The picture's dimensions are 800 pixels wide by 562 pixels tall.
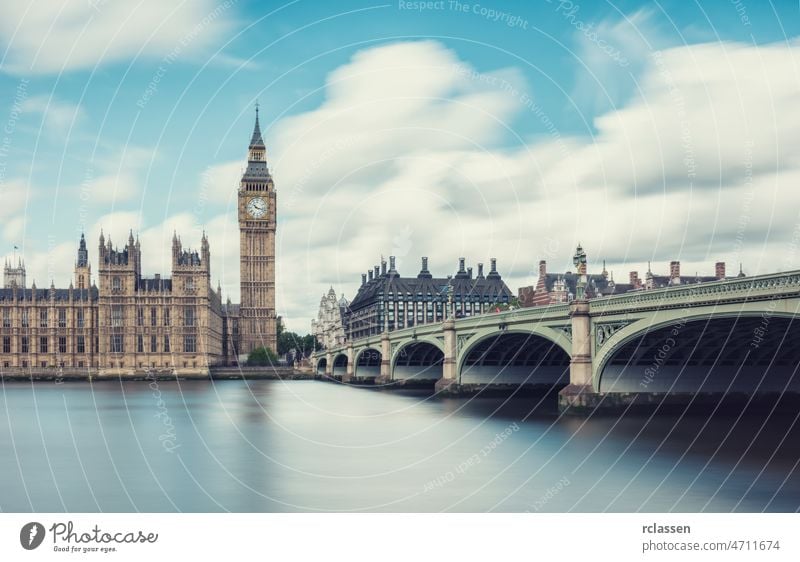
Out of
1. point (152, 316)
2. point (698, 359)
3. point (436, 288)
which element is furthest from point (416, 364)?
point (436, 288)

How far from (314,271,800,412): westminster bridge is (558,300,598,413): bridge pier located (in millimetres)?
47

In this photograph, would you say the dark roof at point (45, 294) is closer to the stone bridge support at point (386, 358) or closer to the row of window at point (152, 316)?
the row of window at point (152, 316)

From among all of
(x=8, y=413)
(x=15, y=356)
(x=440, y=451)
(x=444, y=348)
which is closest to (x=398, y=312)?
(x=15, y=356)

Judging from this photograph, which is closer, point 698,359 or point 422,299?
point 698,359

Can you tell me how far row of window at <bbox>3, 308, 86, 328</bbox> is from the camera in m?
121

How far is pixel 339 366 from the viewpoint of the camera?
13962 centimetres

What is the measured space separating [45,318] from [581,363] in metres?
92.7

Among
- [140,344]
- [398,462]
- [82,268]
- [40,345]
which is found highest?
[82,268]

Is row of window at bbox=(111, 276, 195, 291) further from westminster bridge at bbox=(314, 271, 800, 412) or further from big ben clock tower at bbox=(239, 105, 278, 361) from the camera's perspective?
westminster bridge at bbox=(314, 271, 800, 412)

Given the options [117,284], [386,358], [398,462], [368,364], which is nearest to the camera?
[398,462]

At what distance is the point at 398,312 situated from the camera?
163875mm

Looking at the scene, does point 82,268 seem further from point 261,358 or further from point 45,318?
point 261,358
